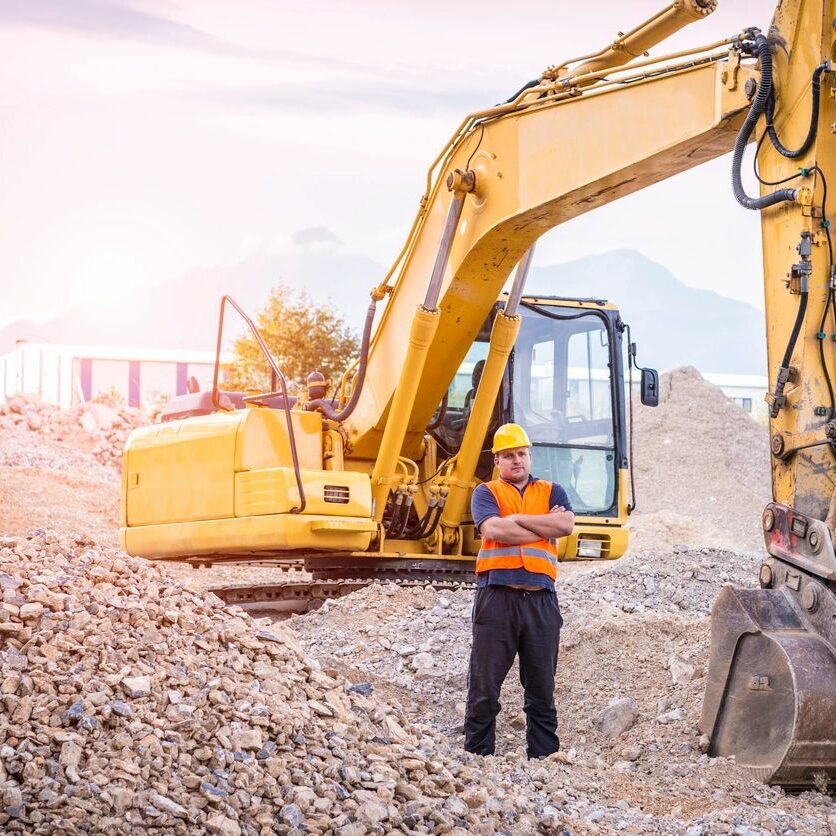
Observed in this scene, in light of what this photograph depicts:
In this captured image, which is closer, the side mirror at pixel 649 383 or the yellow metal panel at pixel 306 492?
the side mirror at pixel 649 383

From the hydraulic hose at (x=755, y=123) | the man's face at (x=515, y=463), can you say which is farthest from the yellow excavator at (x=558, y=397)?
the man's face at (x=515, y=463)

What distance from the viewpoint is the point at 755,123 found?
5.48 metres

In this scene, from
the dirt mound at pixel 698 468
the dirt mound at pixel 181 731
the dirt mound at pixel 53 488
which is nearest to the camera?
the dirt mound at pixel 181 731

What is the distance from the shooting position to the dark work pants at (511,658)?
19.4 feet

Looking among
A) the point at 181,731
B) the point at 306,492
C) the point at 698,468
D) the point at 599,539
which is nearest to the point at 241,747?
the point at 181,731

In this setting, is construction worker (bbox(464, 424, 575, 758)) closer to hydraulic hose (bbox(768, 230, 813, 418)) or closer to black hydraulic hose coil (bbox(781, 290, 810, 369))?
hydraulic hose (bbox(768, 230, 813, 418))

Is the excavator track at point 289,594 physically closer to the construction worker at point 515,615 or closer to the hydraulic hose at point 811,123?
the construction worker at point 515,615

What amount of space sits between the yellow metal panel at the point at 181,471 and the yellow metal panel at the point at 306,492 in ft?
0.57

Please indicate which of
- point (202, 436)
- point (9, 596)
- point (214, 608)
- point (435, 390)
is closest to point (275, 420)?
point (202, 436)

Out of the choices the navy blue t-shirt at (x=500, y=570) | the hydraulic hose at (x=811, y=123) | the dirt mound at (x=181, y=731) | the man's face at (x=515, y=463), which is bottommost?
the dirt mound at (x=181, y=731)

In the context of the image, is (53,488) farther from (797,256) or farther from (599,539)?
(797,256)

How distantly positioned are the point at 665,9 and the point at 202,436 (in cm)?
435

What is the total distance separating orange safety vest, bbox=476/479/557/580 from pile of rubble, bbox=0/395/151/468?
60.8ft

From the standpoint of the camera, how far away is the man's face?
603 centimetres
